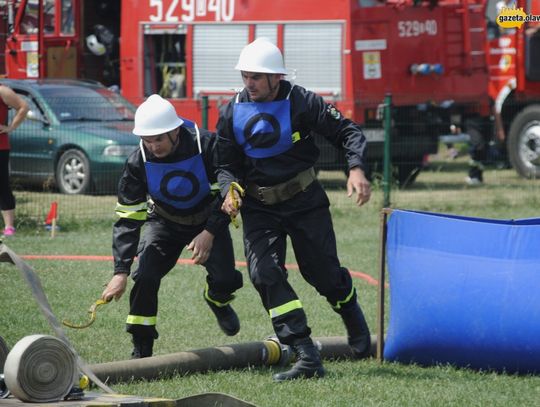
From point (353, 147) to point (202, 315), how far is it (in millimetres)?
2523

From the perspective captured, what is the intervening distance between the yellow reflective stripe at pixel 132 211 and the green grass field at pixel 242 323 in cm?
98

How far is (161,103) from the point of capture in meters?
6.92

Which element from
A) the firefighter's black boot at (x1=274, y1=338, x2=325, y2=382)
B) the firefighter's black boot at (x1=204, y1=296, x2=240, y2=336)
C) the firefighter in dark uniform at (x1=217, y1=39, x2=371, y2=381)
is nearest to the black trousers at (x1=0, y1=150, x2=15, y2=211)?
the firefighter's black boot at (x1=204, y1=296, x2=240, y2=336)

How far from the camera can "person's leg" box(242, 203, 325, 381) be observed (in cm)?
686

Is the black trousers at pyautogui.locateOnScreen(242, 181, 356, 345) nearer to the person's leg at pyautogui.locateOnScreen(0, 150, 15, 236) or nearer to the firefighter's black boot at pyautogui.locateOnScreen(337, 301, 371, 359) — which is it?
the firefighter's black boot at pyautogui.locateOnScreen(337, 301, 371, 359)

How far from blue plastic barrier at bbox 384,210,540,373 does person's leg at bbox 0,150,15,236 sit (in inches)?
249

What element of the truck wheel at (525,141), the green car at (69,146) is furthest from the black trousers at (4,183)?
the truck wheel at (525,141)


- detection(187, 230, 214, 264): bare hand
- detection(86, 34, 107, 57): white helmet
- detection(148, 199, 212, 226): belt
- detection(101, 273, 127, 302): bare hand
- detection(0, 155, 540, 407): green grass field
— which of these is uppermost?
detection(86, 34, 107, 57): white helmet

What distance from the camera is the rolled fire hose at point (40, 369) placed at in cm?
530

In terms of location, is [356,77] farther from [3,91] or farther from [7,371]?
[7,371]

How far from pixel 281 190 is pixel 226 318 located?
1.20 meters

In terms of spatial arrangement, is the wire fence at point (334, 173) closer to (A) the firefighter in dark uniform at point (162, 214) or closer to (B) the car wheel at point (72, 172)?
(B) the car wheel at point (72, 172)


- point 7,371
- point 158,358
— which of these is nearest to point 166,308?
point 158,358

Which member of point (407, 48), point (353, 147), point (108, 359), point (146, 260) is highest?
point (407, 48)
